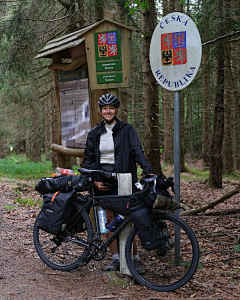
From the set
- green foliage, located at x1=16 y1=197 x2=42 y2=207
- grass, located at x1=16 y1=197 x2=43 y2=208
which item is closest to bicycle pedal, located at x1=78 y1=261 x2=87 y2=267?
grass, located at x1=16 y1=197 x2=43 y2=208

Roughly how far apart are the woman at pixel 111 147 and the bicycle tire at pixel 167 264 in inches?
8.3

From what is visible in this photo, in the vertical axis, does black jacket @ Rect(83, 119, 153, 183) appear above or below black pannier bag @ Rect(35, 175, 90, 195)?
above

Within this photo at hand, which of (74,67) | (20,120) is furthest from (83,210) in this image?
(20,120)

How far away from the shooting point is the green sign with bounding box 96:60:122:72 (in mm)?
5391

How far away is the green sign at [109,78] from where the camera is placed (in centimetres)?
541

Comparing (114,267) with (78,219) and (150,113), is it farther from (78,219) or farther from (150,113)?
(150,113)

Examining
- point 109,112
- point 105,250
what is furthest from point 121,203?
point 109,112

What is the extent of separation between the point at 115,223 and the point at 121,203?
0.30 metres

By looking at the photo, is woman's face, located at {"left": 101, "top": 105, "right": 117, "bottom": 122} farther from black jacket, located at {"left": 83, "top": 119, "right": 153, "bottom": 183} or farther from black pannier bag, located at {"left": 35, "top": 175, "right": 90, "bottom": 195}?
black pannier bag, located at {"left": 35, "top": 175, "right": 90, "bottom": 195}

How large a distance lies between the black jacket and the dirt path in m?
1.31

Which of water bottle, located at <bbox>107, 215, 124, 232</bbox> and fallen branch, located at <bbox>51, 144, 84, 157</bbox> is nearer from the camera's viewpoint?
water bottle, located at <bbox>107, 215, 124, 232</bbox>

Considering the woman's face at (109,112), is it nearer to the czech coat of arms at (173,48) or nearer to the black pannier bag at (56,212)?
the czech coat of arms at (173,48)

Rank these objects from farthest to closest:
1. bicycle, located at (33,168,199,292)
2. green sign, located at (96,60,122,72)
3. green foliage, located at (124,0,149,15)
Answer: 1. green foliage, located at (124,0,149,15)
2. green sign, located at (96,60,122,72)
3. bicycle, located at (33,168,199,292)

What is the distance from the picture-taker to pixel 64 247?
4824 mm
